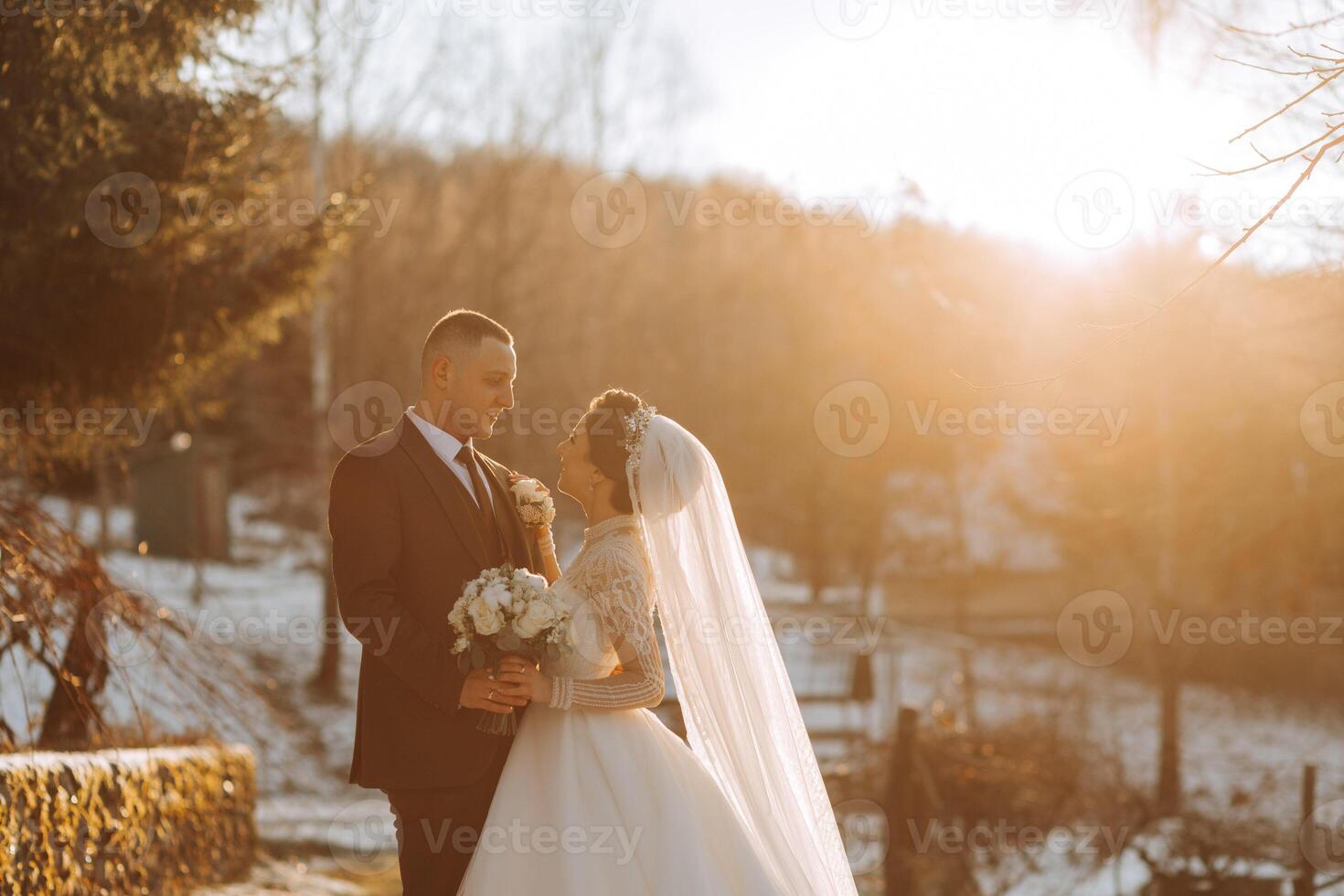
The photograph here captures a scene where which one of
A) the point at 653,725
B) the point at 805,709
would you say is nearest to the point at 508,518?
the point at 653,725

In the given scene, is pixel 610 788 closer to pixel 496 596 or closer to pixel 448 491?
pixel 496 596

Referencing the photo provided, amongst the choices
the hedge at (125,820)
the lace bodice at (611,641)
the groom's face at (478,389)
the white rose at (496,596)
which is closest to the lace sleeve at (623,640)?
the lace bodice at (611,641)

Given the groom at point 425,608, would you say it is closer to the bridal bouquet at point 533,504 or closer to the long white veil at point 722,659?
the bridal bouquet at point 533,504

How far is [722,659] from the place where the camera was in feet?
13.7

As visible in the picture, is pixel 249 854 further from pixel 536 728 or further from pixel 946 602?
pixel 946 602

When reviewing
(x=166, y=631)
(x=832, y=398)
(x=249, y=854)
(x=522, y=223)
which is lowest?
(x=249, y=854)

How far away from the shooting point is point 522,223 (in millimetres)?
20422

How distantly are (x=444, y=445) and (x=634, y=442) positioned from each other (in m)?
0.62

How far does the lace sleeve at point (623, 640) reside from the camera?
12.8 feet

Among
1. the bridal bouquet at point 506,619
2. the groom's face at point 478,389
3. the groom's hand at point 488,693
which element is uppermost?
the groom's face at point 478,389

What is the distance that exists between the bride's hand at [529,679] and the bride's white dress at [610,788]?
1.5 inches

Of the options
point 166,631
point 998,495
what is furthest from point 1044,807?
point 998,495

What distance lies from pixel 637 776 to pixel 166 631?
349cm

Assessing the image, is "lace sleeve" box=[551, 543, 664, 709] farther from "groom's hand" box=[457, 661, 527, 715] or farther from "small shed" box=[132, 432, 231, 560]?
"small shed" box=[132, 432, 231, 560]
